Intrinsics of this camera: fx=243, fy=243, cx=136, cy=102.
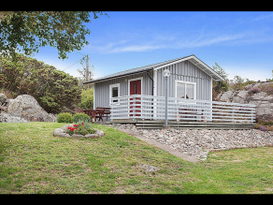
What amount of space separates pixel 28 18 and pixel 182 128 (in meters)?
8.56

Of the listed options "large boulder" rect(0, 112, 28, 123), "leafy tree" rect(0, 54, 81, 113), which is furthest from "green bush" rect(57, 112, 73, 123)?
"leafy tree" rect(0, 54, 81, 113)

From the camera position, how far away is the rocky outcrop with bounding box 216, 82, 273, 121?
18.2 meters

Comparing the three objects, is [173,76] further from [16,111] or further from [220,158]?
[16,111]

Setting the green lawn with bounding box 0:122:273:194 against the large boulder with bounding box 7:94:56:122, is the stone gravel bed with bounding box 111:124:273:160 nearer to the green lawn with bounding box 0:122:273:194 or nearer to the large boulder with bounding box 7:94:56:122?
the green lawn with bounding box 0:122:273:194

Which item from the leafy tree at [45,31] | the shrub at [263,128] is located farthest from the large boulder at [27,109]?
the shrub at [263,128]

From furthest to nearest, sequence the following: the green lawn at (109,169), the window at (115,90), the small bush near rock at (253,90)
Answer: the small bush near rock at (253,90) → the window at (115,90) → the green lawn at (109,169)

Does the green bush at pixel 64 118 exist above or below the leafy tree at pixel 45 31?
below

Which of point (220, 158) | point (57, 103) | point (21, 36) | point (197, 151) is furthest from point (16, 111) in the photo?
point (220, 158)

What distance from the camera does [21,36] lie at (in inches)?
314

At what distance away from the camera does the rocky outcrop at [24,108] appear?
14859mm

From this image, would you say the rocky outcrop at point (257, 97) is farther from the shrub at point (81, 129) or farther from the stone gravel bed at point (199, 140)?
the shrub at point (81, 129)

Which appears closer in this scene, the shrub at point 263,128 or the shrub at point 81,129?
the shrub at point 81,129

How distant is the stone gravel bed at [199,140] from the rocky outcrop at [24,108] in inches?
266

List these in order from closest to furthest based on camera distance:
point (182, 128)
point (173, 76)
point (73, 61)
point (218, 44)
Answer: point (182, 128) < point (173, 76) < point (218, 44) < point (73, 61)
